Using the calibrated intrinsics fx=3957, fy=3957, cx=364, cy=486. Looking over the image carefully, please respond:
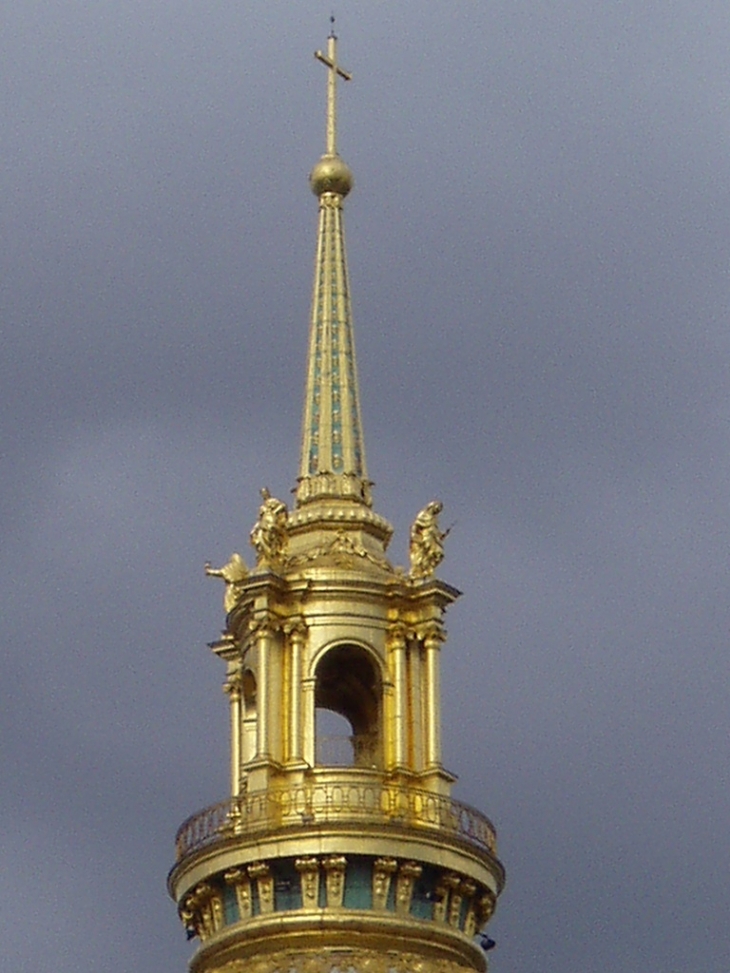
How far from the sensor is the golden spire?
303ft

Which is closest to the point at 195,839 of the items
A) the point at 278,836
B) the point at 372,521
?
the point at 278,836

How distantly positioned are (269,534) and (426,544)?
11.8ft

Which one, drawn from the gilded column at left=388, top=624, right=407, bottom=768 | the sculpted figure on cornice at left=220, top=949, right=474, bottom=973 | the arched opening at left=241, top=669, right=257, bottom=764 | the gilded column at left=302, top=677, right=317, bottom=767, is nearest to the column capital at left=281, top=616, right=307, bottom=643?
the gilded column at left=302, top=677, right=317, bottom=767

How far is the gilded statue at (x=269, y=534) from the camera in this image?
294ft

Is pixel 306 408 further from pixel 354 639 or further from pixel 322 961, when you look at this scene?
pixel 322 961

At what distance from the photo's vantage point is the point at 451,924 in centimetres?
8656

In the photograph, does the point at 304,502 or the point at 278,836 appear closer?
the point at 278,836

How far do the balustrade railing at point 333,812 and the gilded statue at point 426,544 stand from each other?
18.4 feet

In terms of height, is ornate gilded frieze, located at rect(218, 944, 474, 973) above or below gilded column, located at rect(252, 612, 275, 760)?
below

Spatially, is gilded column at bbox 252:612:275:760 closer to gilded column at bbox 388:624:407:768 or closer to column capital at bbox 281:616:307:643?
column capital at bbox 281:616:307:643

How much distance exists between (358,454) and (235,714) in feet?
22.7

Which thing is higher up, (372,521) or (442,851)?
(372,521)

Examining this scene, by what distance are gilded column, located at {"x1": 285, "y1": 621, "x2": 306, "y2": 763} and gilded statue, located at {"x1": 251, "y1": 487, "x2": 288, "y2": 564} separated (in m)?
1.77

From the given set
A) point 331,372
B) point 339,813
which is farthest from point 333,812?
point 331,372
